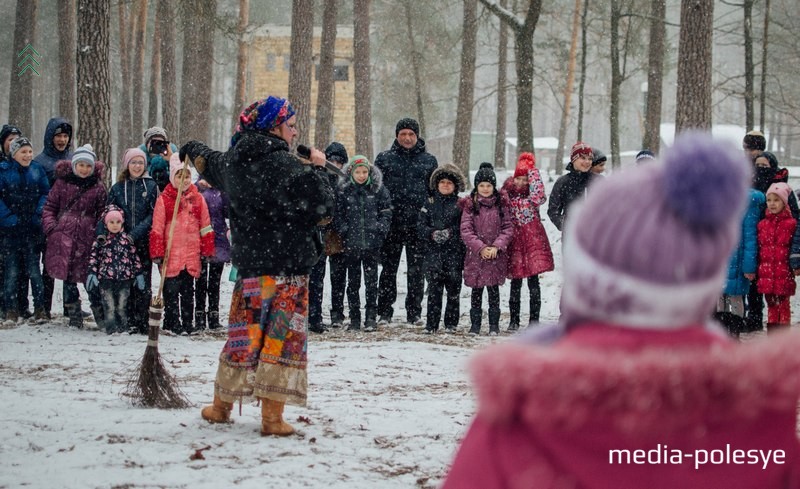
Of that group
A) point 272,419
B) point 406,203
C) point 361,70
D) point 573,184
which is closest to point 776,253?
point 573,184

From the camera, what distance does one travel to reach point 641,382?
5.38 feet

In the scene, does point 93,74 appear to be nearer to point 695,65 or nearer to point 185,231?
point 185,231

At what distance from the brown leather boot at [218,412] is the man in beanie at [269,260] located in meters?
0.14

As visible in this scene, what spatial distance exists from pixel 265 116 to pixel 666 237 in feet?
14.4

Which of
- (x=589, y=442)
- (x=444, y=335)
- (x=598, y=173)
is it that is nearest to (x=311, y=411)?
(x=444, y=335)

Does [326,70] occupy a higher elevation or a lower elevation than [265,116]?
higher

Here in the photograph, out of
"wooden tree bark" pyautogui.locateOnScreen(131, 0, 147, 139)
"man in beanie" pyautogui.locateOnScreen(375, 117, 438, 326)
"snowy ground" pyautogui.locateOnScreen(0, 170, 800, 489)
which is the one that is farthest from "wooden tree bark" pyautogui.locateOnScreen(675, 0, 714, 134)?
"wooden tree bark" pyautogui.locateOnScreen(131, 0, 147, 139)

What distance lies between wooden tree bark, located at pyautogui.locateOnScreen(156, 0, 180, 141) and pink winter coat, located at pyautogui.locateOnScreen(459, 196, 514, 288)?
48.5ft

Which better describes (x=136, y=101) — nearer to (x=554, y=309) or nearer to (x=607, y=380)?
(x=554, y=309)

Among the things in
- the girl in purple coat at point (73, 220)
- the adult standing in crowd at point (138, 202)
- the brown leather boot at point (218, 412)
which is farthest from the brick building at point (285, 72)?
the brown leather boot at point (218, 412)

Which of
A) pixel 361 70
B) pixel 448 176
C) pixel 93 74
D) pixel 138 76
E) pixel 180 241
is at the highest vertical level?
pixel 138 76

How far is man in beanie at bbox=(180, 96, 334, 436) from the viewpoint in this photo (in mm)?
5680

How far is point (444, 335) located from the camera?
10.7m

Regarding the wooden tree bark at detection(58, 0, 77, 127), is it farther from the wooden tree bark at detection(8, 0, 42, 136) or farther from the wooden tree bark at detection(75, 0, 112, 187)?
the wooden tree bark at detection(75, 0, 112, 187)
